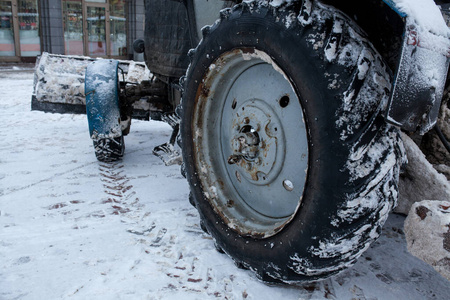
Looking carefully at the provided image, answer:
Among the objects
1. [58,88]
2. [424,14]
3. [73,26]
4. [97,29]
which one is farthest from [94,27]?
[424,14]

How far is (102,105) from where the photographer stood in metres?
2.96

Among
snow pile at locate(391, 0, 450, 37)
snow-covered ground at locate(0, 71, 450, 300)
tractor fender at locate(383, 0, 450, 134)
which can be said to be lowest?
snow-covered ground at locate(0, 71, 450, 300)

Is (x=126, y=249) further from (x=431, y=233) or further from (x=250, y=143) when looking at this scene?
(x=431, y=233)

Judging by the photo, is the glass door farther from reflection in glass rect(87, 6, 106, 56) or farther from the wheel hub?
the wheel hub

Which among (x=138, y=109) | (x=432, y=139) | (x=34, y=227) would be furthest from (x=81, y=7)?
(x=432, y=139)

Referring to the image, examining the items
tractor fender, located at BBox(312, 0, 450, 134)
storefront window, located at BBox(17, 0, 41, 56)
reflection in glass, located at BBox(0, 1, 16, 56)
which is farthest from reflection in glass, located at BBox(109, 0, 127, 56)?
tractor fender, located at BBox(312, 0, 450, 134)

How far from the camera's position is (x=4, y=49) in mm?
12461

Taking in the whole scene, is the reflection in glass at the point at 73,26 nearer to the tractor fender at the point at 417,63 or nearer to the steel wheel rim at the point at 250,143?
the steel wheel rim at the point at 250,143

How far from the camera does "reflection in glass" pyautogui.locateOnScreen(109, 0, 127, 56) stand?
13.6 metres

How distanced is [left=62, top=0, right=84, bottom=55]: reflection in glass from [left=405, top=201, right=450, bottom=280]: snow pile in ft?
46.2

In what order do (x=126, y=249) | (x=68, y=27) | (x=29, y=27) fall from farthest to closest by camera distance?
(x=68, y=27) → (x=29, y=27) → (x=126, y=249)

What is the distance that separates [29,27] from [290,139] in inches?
545

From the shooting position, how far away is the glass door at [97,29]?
1338 cm

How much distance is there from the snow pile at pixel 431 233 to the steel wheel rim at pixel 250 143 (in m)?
0.42
